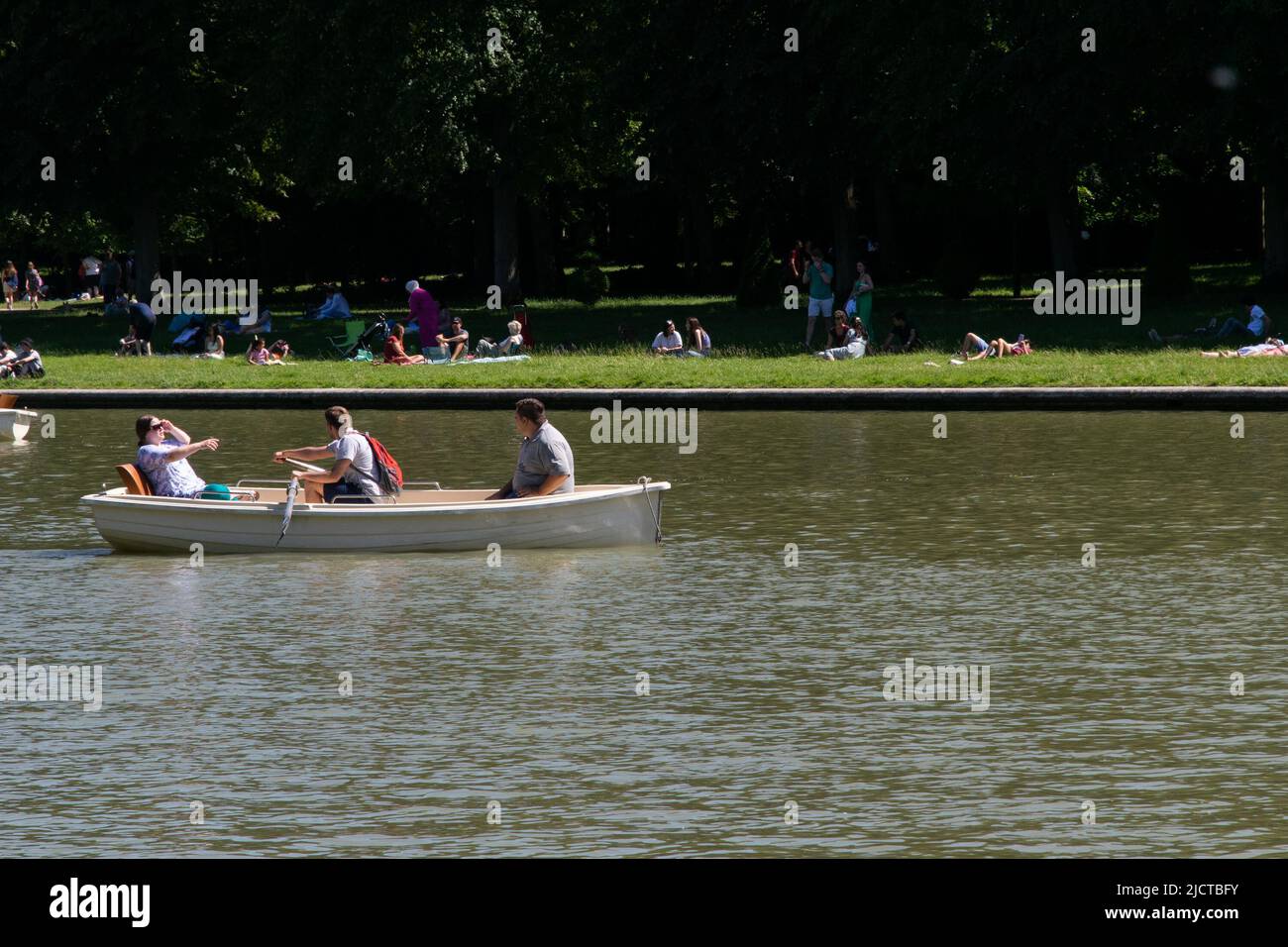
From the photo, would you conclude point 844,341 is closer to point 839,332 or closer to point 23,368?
point 839,332

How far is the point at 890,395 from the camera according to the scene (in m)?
29.6

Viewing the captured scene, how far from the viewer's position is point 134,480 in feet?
59.5

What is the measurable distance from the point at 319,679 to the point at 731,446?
13427 mm

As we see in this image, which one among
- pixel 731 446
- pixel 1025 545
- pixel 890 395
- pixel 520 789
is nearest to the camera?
pixel 520 789

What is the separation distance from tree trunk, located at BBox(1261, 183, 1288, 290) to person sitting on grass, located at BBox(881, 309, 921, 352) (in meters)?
14.1

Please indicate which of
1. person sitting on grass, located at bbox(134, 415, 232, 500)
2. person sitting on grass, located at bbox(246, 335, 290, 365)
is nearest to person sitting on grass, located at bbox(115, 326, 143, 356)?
person sitting on grass, located at bbox(246, 335, 290, 365)

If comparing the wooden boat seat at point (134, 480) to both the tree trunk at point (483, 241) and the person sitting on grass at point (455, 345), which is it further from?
the tree trunk at point (483, 241)

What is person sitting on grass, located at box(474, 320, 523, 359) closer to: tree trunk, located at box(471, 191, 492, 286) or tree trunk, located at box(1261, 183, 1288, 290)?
tree trunk, located at box(1261, 183, 1288, 290)

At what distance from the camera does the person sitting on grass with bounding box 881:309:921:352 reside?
35844mm

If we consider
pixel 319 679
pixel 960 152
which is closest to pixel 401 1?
pixel 960 152

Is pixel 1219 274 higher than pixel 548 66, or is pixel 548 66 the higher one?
pixel 548 66

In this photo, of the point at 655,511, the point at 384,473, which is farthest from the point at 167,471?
the point at 655,511
